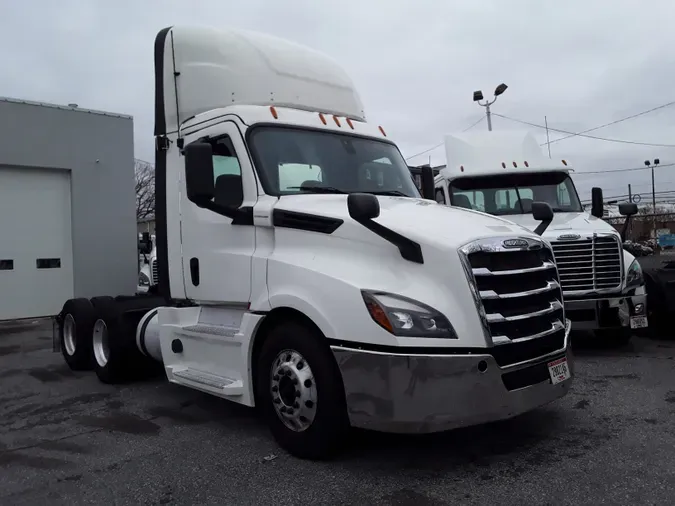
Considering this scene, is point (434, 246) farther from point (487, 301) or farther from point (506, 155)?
point (506, 155)

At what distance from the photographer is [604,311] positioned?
8.08 metres

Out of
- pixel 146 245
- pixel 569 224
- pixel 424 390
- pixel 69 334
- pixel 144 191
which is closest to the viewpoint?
pixel 424 390

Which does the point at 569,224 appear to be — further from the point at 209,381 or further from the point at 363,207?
the point at 209,381

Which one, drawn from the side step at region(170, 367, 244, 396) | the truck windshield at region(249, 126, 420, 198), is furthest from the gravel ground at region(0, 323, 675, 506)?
the truck windshield at region(249, 126, 420, 198)

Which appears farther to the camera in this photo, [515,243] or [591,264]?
[591,264]

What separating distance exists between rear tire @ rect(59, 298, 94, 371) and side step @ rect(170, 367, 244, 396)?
2752 mm

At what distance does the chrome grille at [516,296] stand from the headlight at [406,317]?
30 cm

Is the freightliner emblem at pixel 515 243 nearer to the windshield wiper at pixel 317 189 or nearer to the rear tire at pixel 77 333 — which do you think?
the windshield wiper at pixel 317 189

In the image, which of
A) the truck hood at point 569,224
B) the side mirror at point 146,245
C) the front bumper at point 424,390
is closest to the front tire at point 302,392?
the front bumper at point 424,390

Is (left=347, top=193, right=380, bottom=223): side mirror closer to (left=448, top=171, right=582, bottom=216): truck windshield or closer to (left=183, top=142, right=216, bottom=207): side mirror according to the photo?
(left=183, top=142, right=216, bottom=207): side mirror

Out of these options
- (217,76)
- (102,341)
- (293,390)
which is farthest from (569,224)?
(102,341)

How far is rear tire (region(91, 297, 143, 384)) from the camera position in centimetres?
735

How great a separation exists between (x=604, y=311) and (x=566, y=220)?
5.06 feet

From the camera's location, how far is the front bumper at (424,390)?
3.93 m
